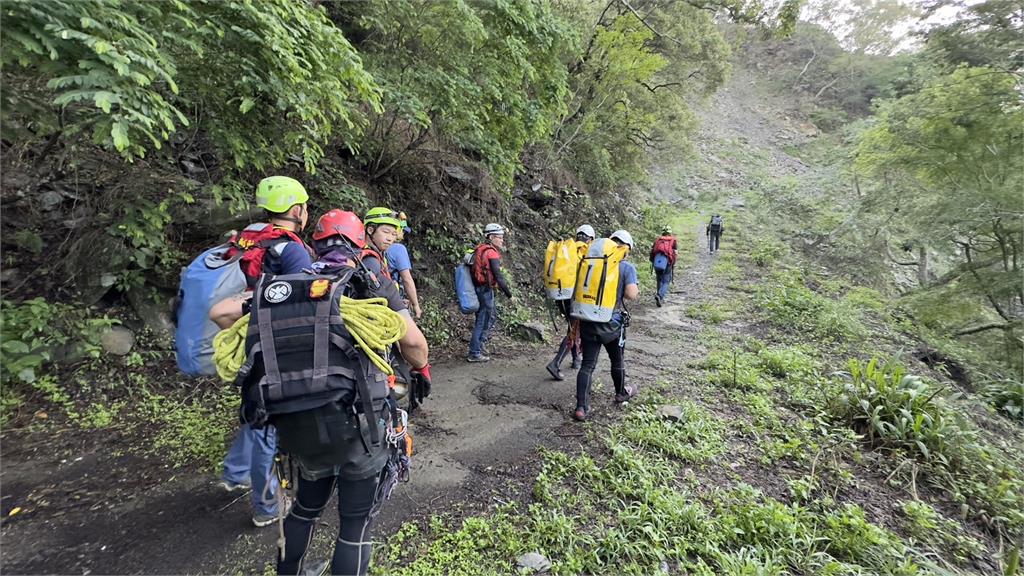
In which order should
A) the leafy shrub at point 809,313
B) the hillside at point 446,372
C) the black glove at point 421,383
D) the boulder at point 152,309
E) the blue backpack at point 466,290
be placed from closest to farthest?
1. the black glove at point 421,383
2. the hillside at point 446,372
3. the boulder at point 152,309
4. the blue backpack at point 466,290
5. the leafy shrub at point 809,313

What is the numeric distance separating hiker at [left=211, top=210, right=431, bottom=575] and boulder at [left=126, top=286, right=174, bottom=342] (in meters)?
3.52

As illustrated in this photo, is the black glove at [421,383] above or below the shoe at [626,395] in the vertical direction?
above

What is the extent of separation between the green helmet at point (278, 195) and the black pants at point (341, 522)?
165cm

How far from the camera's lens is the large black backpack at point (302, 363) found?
71.1 inches

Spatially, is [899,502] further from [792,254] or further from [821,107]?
[821,107]

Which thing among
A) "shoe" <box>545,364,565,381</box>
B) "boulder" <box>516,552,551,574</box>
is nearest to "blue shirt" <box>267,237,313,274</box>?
"boulder" <box>516,552,551,574</box>

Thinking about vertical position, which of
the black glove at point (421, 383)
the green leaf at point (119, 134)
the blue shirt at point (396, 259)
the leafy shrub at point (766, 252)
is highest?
the leafy shrub at point (766, 252)

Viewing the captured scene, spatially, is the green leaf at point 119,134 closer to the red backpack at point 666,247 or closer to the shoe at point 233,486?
the shoe at point 233,486

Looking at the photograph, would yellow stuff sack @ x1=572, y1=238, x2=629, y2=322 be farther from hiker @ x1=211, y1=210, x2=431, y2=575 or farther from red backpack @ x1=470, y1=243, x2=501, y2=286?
hiker @ x1=211, y1=210, x2=431, y2=575

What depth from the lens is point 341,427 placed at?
190 centimetres

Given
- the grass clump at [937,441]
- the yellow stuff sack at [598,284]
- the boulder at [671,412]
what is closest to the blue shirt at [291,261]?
the yellow stuff sack at [598,284]

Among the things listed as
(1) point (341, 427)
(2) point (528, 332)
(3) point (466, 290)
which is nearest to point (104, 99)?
(1) point (341, 427)

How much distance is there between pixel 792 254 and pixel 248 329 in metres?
21.1

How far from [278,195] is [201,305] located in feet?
2.64
